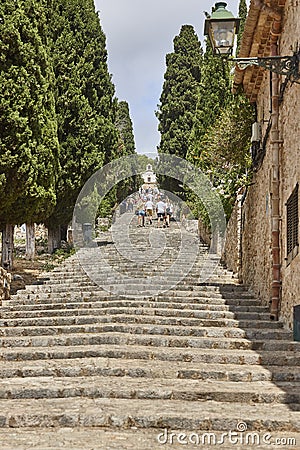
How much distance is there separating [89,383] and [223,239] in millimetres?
14677

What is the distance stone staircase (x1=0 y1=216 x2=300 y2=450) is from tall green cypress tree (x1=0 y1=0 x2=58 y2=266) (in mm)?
2103

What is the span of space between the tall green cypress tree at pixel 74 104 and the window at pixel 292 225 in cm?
1115

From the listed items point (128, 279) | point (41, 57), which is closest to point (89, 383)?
point (128, 279)

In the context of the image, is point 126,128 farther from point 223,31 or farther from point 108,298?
point 223,31

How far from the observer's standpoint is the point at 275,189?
33.7 feet

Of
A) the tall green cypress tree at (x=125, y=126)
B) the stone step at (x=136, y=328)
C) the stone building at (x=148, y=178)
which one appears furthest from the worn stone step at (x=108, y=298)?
the stone building at (x=148, y=178)

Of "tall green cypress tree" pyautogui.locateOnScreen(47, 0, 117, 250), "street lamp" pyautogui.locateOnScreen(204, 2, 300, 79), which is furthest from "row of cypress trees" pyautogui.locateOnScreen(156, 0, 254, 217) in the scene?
"tall green cypress tree" pyautogui.locateOnScreen(47, 0, 117, 250)

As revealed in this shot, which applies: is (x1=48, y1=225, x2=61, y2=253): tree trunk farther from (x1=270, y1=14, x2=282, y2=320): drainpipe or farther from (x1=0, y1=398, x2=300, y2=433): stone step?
(x1=0, y1=398, x2=300, y2=433): stone step

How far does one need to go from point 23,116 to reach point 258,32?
570 centimetres

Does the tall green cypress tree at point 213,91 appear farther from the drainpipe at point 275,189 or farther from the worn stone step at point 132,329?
the worn stone step at point 132,329

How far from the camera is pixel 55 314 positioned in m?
10.7

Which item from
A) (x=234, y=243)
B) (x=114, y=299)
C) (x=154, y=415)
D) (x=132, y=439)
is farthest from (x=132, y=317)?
(x=234, y=243)

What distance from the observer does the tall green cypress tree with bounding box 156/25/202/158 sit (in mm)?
34469

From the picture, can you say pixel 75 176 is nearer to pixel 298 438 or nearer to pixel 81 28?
pixel 81 28
